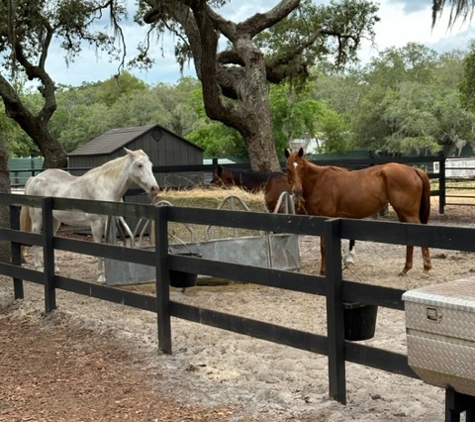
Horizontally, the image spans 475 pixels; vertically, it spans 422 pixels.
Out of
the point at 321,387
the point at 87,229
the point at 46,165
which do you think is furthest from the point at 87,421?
the point at 46,165

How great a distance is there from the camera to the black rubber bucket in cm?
416

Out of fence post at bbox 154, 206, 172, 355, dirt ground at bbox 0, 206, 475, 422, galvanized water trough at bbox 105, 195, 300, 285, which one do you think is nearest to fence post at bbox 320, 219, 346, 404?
dirt ground at bbox 0, 206, 475, 422

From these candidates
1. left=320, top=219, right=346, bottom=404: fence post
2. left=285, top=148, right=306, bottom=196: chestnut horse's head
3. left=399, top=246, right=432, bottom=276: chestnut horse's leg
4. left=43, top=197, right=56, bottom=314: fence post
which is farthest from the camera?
left=285, top=148, right=306, bottom=196: chestnut horse's head

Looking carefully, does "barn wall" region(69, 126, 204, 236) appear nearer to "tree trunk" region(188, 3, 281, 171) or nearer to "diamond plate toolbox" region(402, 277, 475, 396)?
"tree trunk" region(188, 3, 281, 171)

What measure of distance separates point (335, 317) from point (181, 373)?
136 cm

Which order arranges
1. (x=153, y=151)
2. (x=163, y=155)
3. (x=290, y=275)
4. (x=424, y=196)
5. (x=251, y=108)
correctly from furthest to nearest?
(x=163, y=155) → (x=153, y=151) → (x=251, y=108) → (x=424, y=196) → (x=290, y=275)

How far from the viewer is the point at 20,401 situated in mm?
4551

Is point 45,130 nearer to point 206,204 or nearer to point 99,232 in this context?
point 206,204

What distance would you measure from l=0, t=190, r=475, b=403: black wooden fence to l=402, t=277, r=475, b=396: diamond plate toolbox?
0.76 meters

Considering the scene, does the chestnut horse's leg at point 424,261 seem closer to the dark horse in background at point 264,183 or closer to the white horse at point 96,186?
the dark horse in background at point 264,183

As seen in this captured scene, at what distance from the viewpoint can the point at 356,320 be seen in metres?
4.18

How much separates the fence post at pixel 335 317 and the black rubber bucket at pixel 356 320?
30 millimetres

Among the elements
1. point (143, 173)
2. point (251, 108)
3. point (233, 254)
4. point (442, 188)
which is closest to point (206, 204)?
point (143, 173)

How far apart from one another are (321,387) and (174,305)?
1.44m
